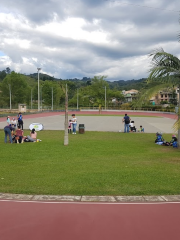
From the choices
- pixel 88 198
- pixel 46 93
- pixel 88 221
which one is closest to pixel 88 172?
pixel 88 198

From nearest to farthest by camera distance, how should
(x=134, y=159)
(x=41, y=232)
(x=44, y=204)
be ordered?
(x=41, y=232) < (x=44, y=204) < (x=134, y=159)

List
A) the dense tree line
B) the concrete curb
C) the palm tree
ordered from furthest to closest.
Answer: the dense tree line → the palm tree → the concrete curb

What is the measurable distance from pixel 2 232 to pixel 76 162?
4723 mm

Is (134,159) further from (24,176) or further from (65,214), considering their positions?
(65,214)

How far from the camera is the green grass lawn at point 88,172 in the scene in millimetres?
5820

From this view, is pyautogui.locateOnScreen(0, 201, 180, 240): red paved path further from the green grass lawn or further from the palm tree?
the palm tree

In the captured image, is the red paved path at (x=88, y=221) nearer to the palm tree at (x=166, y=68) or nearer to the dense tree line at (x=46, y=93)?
the palm tree at (x=166, y=68)

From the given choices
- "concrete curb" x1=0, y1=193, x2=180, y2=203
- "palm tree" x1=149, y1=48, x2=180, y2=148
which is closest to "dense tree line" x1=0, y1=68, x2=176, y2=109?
"palm tree" x1=149, y1=48, x2=180, y2=148

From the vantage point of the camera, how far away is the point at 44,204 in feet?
16.5

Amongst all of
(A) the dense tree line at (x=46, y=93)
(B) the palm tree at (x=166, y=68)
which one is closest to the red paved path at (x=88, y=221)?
(B) the palm tree at (x=166, y=68)

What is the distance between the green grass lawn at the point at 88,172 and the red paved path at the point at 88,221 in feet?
2.29

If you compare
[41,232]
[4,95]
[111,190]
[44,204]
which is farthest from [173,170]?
[4,95]

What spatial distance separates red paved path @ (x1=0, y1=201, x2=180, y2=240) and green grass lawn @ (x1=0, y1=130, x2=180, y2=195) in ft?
2.29

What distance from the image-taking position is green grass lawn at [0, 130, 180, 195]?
5820 mm
